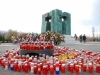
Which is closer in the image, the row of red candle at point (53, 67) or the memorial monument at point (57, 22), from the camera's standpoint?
the row of red candle at point (53, 67)

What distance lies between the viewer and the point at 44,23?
49.9 m

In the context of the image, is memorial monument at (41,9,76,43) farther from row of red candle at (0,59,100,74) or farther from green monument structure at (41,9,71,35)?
row of red candle at (0,59,100,74)

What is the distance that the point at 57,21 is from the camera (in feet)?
152

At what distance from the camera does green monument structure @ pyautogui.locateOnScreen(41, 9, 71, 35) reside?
45969 millimetres

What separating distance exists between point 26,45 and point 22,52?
468mm

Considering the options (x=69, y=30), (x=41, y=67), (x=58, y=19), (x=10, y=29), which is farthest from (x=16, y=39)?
(x=10, y=29)

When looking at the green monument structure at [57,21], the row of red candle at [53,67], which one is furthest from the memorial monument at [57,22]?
the row of red candle at [53,67]

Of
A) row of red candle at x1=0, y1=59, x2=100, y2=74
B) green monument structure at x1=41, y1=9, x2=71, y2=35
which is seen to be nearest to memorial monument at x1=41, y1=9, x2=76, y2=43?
green monument structure at x1=41, y1=9, x2=71, y2=35

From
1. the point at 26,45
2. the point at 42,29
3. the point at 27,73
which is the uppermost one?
the point at 42,29

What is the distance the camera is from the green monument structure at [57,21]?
46.0 m

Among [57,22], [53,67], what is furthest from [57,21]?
[53,67]

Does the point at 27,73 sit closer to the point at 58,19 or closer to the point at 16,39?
the point at 16,39

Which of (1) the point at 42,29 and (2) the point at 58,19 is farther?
(1) the point at 42,29

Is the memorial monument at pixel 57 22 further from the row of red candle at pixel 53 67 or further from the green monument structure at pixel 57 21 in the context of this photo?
the row of red candle at pixel 53 67
